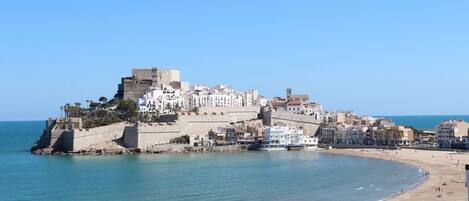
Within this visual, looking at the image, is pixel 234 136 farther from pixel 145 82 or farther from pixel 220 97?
pixel 145 82

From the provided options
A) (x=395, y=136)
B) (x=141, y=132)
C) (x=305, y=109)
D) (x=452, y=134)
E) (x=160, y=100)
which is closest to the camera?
(x=141, y=132)

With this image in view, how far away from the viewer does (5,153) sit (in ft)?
221

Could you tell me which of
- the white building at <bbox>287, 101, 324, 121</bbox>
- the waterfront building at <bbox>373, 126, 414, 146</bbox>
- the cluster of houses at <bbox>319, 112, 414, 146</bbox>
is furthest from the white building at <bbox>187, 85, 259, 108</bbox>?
the waterfront building at <bbox>373, 126, 414, 146</bbox>

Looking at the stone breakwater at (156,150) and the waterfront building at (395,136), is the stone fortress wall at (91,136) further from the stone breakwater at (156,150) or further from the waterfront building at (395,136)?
the waterfront building at (395,136)

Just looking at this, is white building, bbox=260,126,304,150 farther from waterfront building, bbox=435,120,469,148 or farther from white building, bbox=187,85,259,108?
white building, bbox=187,85,259,108

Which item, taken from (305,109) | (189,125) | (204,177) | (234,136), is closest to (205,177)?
(204,177)

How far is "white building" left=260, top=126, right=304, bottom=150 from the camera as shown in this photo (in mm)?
67688

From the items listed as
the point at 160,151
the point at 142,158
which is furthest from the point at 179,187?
A: the point at 160,151

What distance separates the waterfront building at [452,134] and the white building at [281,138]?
1315 centimetres

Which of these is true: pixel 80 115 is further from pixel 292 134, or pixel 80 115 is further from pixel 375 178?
pixel 375 178

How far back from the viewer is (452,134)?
64.4m

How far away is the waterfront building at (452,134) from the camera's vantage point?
6328 centimetres

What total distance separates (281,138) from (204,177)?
27.3 metres

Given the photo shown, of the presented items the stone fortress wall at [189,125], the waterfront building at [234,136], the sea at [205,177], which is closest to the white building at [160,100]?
the stone fortress wall at [189,125]
